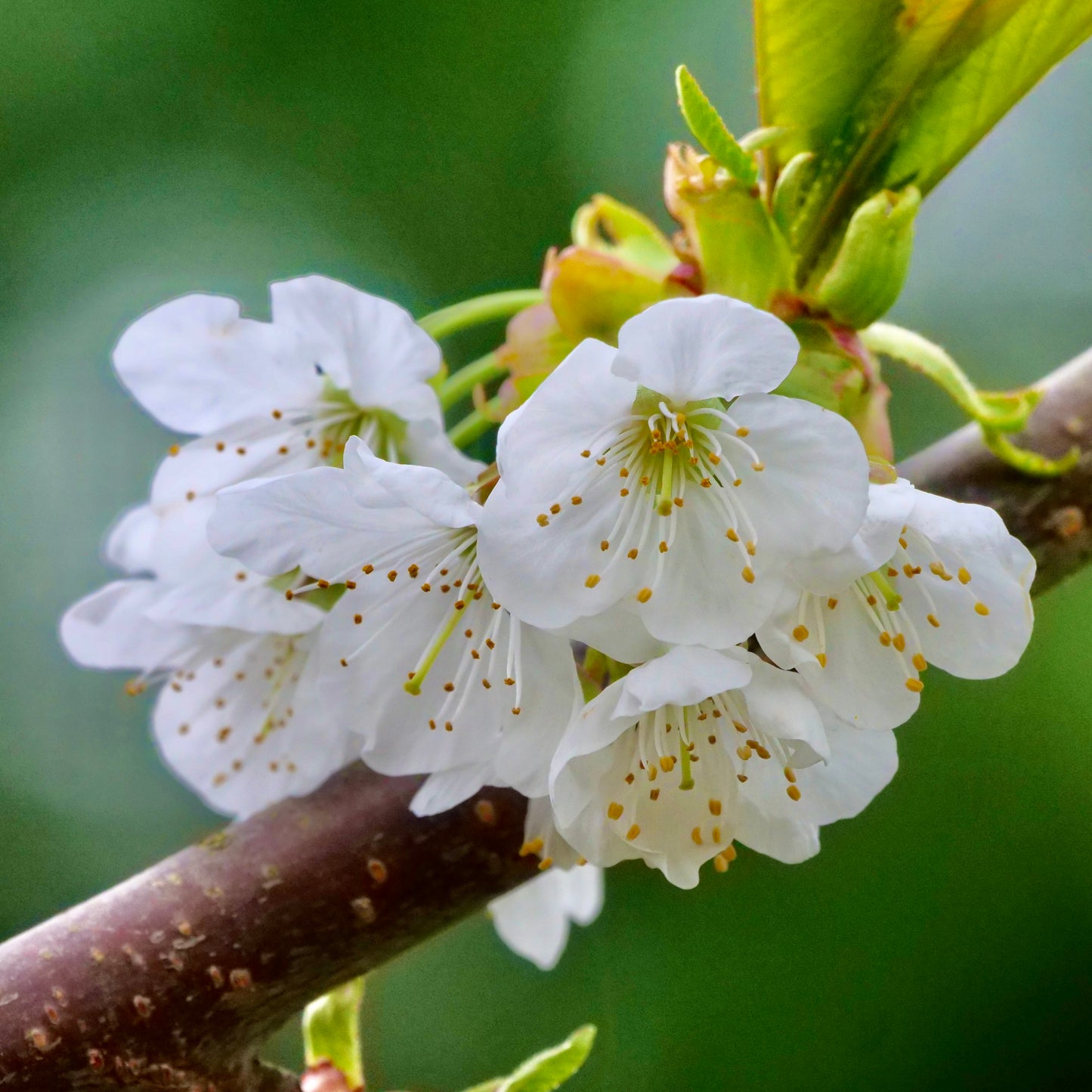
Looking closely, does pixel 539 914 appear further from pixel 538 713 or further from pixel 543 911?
pixel 538 713

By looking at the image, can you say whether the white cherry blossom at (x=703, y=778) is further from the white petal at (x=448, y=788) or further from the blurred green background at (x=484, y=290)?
the blurred green background at (x=484, y=290)

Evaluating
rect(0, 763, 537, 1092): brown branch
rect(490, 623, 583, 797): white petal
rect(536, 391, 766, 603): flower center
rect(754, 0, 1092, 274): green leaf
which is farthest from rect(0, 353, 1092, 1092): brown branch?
rect(754, 0, 1092, 274): green leaf

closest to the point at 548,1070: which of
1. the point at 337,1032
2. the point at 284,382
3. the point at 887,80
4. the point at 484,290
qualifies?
the point at 337,1032

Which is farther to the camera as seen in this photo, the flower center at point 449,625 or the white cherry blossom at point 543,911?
the white cherry blossom at point 543,911

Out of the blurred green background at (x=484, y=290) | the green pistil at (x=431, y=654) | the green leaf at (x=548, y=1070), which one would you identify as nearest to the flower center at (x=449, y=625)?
the green pistil at (x=431, y=654)

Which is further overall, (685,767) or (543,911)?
(543,911)

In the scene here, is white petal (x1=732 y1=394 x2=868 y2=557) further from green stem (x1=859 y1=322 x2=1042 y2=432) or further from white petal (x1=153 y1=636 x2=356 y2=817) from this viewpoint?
white petal (x1=153 y1=636 x2=356 y2=817)

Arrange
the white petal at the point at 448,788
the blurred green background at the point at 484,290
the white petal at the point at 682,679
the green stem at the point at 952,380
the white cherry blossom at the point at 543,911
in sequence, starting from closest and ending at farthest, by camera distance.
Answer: the white petal at the point at 682,679 → the white petal at the point at 448,788 → the green stem at the point at 952,380 → the white cherry blossom at the point at 543,911 → the blurred green background at the point at 484,290
